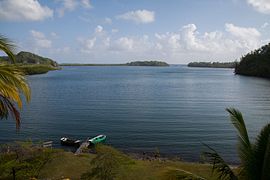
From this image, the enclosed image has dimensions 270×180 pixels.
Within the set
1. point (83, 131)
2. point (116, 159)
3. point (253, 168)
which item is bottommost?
point (83, 131)

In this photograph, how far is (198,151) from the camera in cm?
3822

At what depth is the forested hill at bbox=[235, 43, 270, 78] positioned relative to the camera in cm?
16650

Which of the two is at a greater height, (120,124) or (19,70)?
(19,70)

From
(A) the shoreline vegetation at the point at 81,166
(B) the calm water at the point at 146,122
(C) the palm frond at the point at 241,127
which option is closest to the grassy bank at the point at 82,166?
(A) the shoreline vegetation at the point at 81,166

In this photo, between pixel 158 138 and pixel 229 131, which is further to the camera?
pixel 229 131

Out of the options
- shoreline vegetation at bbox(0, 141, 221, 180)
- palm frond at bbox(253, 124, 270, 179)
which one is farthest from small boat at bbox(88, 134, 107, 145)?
palm frond at bbox(253, 124, 270, 179)

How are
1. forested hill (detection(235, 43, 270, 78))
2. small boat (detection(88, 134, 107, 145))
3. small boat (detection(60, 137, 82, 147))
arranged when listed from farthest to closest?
forested hill (detection(235, 43, 270, 78)) < small boat (detection(60, 137, 82, 147)) < small boat (detection(88, 134, 107, 145))

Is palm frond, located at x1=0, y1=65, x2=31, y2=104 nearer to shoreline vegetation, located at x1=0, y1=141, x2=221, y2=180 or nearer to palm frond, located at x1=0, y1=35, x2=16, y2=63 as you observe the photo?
palm frond, located at x1=0, y1=35, x2=16, y2=63

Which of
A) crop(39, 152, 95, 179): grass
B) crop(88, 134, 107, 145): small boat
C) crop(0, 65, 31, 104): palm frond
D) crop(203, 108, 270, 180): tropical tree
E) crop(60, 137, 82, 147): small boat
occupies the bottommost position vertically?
crop(60, 137, 82, 147): small boat

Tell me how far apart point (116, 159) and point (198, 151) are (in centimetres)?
2036

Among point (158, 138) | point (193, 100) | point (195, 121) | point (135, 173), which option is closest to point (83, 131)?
point (158, 138)

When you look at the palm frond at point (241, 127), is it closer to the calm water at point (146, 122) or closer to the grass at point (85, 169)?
the grass at point (85, 169)

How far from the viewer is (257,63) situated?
580ft

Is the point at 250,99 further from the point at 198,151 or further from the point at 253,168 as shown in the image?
the point at 253,168
